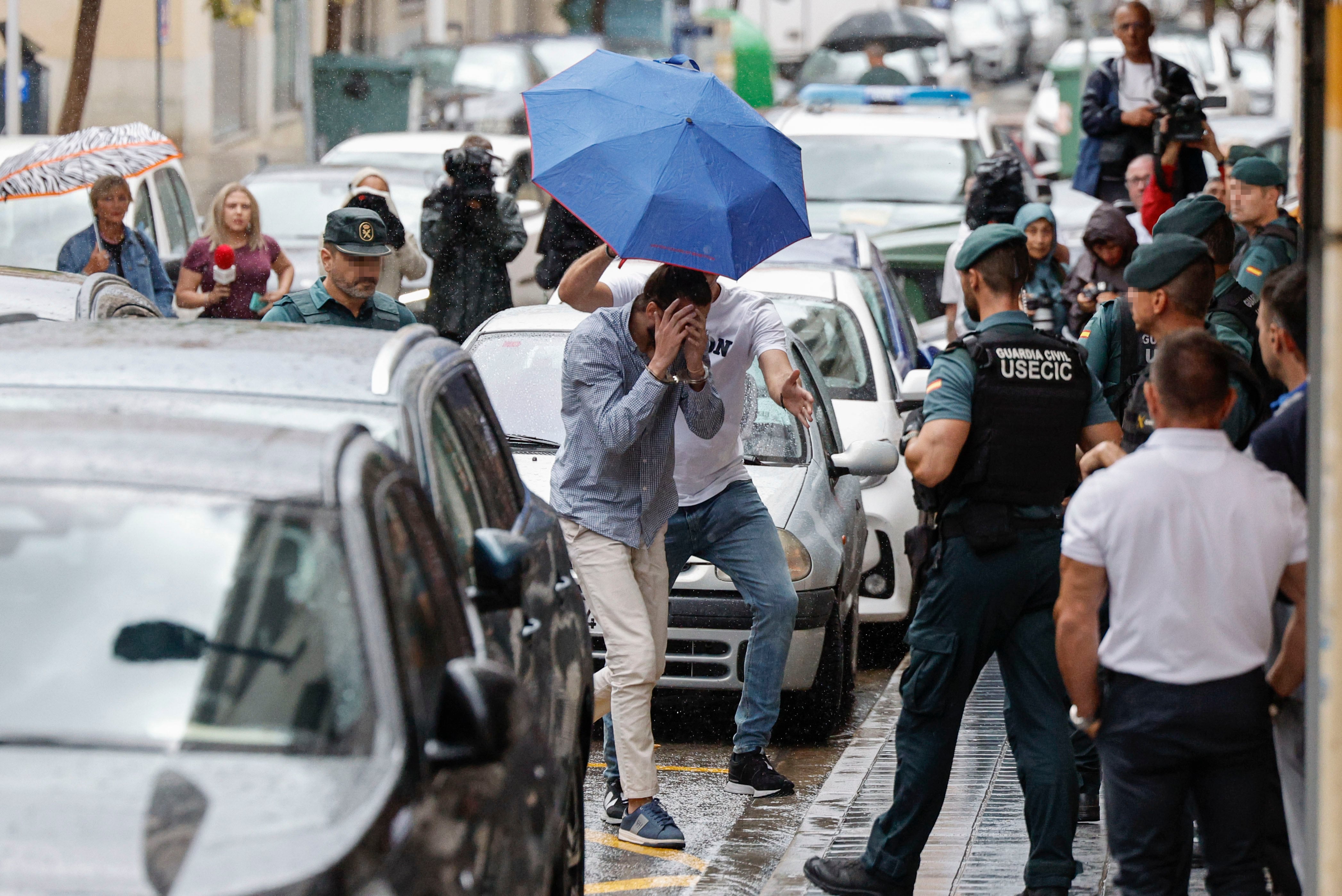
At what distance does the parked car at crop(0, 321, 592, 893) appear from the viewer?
10.5ft

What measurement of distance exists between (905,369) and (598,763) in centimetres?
338

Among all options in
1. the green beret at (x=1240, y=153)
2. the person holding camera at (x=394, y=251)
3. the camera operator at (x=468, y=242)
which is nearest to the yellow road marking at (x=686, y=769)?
the person holding camera at (x=394, y=251)

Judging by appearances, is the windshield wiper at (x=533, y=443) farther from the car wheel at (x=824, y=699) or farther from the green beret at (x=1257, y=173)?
the green beret at (x=1257, y=173)

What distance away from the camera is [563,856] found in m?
4.59

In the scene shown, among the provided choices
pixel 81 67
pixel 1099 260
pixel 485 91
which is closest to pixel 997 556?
pixel 1099 260

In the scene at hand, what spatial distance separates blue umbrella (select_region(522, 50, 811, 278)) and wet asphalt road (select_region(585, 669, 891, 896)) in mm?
1795

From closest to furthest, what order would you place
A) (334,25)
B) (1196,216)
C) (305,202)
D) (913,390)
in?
1. (1196,216)
2. (913,390)
3. (305,202)
4. (334,25)

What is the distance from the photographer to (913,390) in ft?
28.6

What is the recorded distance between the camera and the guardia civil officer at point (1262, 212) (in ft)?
24.9

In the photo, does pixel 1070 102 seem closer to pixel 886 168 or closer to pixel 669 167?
pixel 886 168

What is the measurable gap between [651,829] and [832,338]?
3861mm

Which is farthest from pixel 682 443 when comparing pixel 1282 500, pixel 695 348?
pixel 1282 500

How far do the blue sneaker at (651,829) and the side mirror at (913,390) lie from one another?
9.26 feet

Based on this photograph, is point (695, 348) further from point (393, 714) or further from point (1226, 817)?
point (393, 714)
